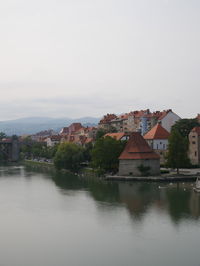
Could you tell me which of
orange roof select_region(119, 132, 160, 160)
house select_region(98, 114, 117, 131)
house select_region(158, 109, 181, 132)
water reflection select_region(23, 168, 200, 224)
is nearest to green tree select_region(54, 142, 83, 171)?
water reflection select_region(23, 168, 200, 224)

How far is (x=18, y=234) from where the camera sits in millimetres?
20078

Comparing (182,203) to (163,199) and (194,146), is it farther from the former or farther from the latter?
(194,146)

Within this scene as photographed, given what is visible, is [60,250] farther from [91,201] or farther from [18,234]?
[91,201]

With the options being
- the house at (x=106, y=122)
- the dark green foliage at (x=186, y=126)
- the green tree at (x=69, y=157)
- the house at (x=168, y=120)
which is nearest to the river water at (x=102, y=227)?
the green tree at (x=69, y=157)

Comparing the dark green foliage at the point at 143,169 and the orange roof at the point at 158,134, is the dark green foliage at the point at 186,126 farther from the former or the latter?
the dark green foliage at the point at 143,169

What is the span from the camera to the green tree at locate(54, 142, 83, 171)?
162ft

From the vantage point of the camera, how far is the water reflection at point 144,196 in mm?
24234

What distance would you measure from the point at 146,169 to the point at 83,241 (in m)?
22.6

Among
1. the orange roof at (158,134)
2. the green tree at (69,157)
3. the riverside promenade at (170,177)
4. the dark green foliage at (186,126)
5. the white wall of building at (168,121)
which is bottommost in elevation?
the riverside promenade at (170,177)

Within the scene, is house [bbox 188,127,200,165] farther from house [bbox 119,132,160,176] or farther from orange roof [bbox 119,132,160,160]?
house [bbox 119,132,160,176]

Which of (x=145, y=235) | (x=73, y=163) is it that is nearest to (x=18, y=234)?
(x=145, y=235)

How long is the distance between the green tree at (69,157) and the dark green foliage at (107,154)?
5.93m

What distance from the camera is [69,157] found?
4972 centimetres

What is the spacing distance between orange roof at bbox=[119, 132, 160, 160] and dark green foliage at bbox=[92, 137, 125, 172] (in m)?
1.15
